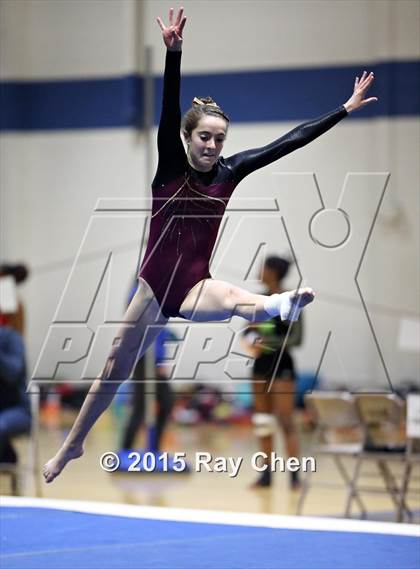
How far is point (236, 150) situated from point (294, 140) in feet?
15.2

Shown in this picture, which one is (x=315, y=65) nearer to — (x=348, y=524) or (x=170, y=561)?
(x=348, y=524)

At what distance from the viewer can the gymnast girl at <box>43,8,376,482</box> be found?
3.66m

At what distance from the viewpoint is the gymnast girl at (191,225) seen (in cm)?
366

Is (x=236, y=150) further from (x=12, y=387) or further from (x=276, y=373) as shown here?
(x=12, y=387)

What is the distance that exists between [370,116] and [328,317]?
1.87 m

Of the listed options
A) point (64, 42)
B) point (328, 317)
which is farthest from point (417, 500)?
point (64, 42)

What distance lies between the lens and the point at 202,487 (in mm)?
7535

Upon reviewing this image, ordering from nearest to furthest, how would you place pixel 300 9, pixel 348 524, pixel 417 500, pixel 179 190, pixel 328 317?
1. pixel 179 190
2. pixel 348 524
3. pixel 417 500
4. pixel 300 9
5. pixel 328 317

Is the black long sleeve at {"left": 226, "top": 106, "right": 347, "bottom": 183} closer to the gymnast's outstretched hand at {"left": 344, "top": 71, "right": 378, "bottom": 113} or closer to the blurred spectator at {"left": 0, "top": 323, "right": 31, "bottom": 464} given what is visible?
the gymnast's outstretched hand at {"left": 344, "top": 71, "right": 378, "bottom": 113}

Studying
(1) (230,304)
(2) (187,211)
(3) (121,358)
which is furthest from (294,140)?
(3) (121,358)

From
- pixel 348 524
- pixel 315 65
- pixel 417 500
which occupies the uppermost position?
pixel 315 65

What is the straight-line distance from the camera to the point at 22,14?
10.9m

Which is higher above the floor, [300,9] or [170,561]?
[300,9]

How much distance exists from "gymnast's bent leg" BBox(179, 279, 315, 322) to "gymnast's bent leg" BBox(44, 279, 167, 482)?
0.14 meters
